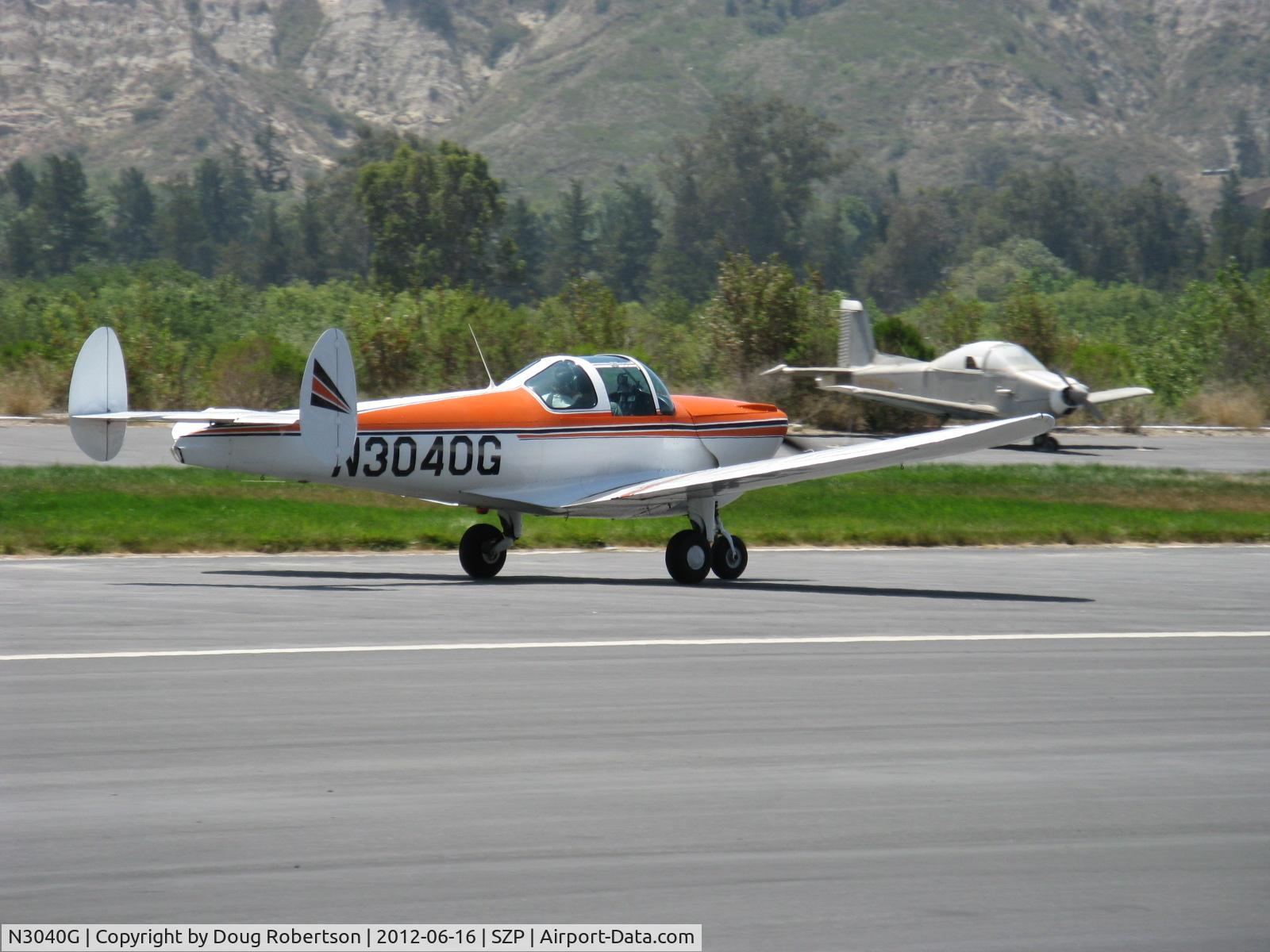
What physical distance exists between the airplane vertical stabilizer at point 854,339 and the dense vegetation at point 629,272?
215 cm

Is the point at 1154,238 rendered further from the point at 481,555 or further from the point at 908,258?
the point at 481,555

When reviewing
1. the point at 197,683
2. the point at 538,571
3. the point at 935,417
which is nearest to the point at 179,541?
the point at 538,571

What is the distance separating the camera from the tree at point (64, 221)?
133 meters

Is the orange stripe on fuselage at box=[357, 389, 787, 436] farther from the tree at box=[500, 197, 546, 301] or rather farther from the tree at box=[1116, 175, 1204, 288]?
the tree at box=[1116, 175, 1204, 288]

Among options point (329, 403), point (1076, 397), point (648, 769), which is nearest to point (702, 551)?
point (329, 403)

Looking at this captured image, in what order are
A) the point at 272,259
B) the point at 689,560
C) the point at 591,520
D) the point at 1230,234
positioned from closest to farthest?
1. the point at 689,560
2. the point at 591,520
3. the point at 272,259
4. the point at 1230,234

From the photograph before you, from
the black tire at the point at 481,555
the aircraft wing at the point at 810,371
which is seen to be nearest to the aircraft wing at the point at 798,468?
the black tire at the point at 481,555

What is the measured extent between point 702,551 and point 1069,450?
25081 millimetres

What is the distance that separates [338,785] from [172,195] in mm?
166602

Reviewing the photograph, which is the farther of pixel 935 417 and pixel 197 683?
pixel 935 417

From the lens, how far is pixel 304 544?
20203 mm

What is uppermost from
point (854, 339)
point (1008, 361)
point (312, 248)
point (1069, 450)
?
point (312, 248)

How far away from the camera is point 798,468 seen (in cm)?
1600

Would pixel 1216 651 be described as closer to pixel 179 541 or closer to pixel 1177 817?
pixel 1177 817
